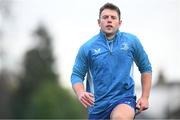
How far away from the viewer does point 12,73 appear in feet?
245

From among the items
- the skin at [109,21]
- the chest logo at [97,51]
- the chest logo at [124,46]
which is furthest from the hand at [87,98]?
the skin at [109,21]

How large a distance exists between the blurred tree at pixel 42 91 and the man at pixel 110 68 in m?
48.5

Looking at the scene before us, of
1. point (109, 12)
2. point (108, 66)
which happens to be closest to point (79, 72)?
point (108, 66)

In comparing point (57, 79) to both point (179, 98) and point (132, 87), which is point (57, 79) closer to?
point (179, 98)

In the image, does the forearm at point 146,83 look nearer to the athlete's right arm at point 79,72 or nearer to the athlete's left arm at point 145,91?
the athlete's left arm at point 145,91

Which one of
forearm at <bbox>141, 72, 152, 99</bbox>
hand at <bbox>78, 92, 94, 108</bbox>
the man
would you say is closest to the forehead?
the man

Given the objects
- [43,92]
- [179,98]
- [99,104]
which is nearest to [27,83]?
[43,92]

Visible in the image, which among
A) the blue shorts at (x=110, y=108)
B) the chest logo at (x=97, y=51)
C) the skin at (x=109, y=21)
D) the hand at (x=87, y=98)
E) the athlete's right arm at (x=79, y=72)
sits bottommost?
the blue shorts at (x=110, y=108)

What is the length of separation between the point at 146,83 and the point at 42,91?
60181mm

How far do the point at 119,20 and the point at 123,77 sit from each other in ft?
2.27

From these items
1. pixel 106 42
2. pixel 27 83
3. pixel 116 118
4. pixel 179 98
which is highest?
pixel 106 42

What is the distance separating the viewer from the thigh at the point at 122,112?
10.9 meters

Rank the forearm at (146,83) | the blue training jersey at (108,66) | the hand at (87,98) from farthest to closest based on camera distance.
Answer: the forearm at (146,83)
the blue training jersey at (108,66)
the hand at (87,98)

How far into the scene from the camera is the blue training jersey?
11188 millimetres
